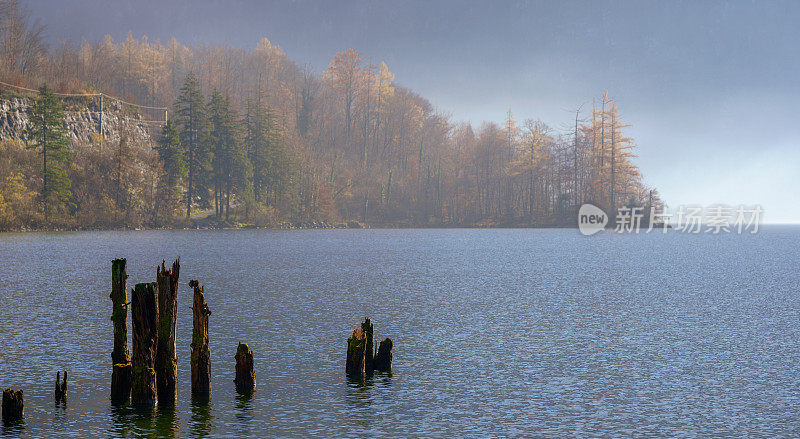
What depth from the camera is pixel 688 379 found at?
21344 millimetres

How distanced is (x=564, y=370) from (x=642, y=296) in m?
24.2

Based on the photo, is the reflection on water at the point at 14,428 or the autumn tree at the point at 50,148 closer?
the reflection on water at the point at 14,428

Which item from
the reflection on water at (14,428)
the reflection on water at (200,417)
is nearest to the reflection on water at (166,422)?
the reflection on water at (200,417)

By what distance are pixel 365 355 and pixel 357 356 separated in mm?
419

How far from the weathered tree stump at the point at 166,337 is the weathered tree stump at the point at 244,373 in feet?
5.79

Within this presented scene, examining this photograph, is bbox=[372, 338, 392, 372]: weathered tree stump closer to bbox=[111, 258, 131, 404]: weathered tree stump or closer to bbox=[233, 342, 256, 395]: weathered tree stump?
bbox=[233, 342, 256, 395]: weathered tree stump

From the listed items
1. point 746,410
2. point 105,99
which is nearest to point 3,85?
point 105,99

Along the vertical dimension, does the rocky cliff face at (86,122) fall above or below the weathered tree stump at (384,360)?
above

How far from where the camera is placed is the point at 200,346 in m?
18.2

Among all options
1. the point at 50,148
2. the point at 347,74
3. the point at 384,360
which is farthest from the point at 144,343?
the point at 347,74

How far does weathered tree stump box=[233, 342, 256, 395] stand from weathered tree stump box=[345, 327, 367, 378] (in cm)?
308

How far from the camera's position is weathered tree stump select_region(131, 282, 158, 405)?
1750 centimetres

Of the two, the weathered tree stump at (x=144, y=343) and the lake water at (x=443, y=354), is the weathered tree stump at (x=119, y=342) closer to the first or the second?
the weathered tree stump at (x=144, y=343)

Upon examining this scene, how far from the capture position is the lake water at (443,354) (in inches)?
660
